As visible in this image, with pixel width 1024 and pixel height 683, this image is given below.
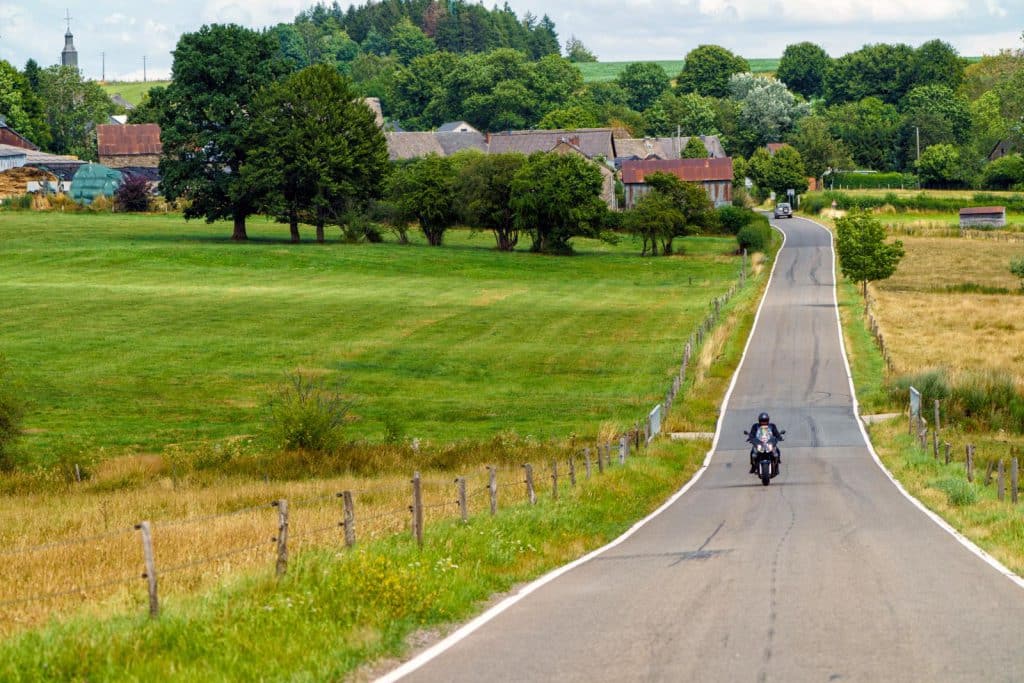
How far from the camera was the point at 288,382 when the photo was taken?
52.2m

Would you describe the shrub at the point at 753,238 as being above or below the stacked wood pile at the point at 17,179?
below

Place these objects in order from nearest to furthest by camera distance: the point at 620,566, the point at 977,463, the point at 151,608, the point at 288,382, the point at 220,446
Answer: the point at 151,608 < the point at 620,566 < the point at 977,463 < the point at 220,446 < the point at 288,382

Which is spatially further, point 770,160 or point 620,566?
point 770,160

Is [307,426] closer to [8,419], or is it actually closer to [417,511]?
[8,419]

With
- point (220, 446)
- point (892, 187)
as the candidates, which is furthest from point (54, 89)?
point (220, 446)

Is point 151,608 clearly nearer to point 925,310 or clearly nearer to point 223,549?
point 223,549

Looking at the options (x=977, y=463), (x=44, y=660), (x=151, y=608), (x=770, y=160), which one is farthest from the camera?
(x=770, y=160)

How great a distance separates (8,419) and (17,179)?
117396 millimetres

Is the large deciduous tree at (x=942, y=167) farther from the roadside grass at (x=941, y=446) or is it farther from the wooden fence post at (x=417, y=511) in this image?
the wooden fence post at (x=417, y=511)

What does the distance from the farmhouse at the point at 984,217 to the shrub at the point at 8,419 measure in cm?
11055

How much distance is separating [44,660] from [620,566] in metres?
7.98

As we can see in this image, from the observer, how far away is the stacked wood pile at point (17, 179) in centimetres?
14162

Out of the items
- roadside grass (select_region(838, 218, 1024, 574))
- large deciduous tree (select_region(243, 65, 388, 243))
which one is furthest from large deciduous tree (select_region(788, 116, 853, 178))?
roadside grass (select_region(838, 218, 1024, 574))

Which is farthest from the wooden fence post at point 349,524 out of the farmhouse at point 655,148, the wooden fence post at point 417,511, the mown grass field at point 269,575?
the farmhouse at point 655,148
